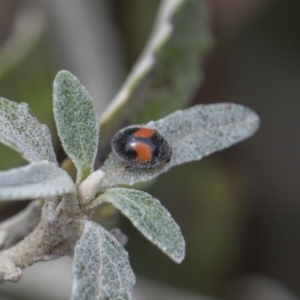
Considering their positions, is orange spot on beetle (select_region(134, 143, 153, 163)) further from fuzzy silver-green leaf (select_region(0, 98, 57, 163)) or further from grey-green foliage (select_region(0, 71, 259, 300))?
fuzzy silver-green leaf (select_region(0, 98, 57, 163))

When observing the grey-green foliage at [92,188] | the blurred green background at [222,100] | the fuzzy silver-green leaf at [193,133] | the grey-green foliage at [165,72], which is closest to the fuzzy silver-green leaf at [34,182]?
the grey-green foliage at [92,188]

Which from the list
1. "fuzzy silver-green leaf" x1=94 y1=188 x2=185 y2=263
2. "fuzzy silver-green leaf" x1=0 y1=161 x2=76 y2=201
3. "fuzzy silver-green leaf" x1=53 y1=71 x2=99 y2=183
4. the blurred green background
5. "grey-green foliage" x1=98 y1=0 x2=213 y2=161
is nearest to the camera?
"fuzzy silver-green leaf" x1=0 y1=161 x2=76 y2=201

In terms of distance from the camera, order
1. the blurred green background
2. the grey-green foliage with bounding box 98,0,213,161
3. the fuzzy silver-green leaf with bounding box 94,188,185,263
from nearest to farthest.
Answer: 1. the fuzzy silver-green leaf with bounding box 94,188,185,263
2. the grey-green foliage with bounding box 98,0,213,161
3. the blurred green background

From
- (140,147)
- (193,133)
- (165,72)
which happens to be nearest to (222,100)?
(165,72)

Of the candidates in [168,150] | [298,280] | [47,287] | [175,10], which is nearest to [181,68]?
[175,10]

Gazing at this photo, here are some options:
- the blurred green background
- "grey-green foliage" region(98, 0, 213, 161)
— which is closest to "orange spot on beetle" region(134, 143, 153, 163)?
"grey-green foliage" region(98, 0, 213, 161)

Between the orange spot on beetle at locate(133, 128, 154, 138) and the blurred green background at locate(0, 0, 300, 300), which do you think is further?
the blurred green background at locate(0, 0, 300, 300)
